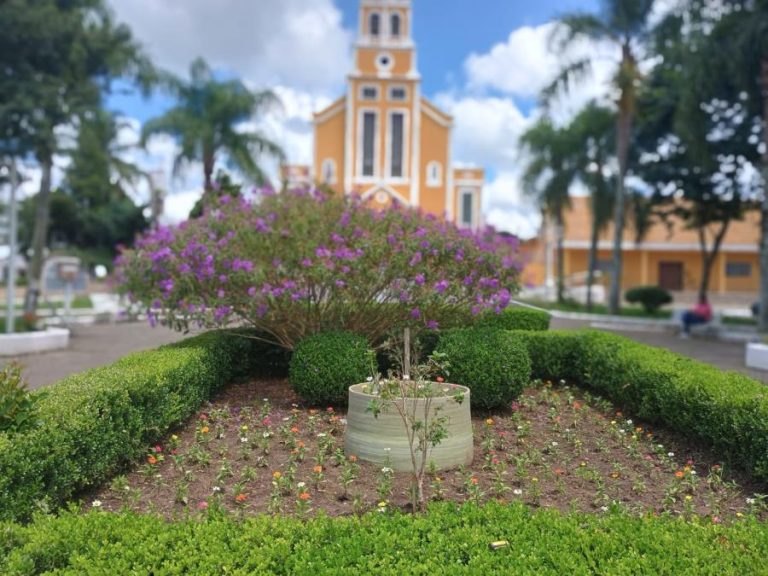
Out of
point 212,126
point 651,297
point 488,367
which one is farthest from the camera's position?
point 651,297

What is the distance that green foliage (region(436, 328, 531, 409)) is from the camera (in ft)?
20.4

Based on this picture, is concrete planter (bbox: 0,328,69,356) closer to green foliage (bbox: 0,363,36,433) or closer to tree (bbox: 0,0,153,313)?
tree (bbox: 0,0,153,313)

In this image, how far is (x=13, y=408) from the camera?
4.00 meters

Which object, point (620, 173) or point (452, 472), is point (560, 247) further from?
point (452, 472)

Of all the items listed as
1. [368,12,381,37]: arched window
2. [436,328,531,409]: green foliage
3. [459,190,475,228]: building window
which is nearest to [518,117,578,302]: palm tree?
[459,190,475,228]: building window

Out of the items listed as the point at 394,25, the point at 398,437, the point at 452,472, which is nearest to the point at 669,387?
the point at 452,472

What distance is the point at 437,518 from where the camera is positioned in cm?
336

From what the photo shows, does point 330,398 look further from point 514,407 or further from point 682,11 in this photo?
point 682,11

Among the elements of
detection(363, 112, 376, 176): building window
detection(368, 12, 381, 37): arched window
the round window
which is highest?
detection(368, 12, 381, 37): arched window

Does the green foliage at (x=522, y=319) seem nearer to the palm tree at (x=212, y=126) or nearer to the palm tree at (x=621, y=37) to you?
the palm tree at (x=621, y=37)

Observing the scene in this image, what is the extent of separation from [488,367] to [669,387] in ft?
4.96

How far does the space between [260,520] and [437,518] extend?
84cm

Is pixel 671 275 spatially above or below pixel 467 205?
below

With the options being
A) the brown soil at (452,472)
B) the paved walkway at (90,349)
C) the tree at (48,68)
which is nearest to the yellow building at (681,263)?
the paved walkway at (90,349)
